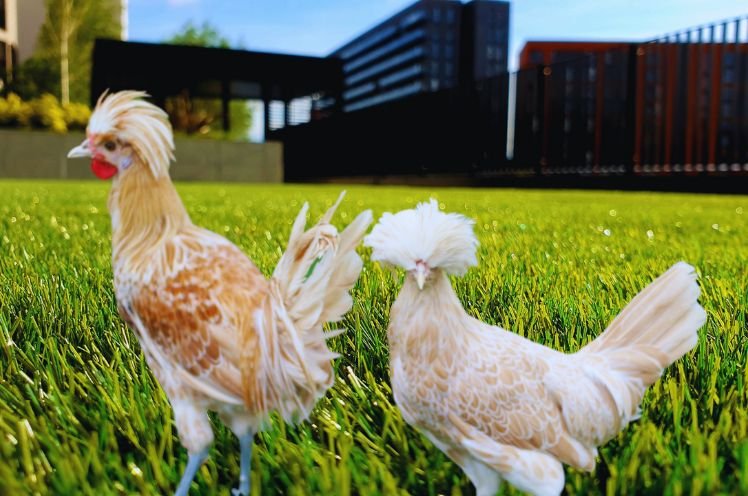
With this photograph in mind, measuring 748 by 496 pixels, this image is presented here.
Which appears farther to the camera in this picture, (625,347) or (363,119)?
(363,119)

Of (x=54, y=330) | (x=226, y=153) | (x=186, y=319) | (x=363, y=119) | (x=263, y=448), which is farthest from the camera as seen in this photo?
(x=363, y=119)

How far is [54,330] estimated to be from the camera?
1966 mm

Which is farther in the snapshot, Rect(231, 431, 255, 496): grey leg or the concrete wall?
the concrete wall

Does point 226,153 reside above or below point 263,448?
above

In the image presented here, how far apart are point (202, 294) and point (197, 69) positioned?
26.6 metres

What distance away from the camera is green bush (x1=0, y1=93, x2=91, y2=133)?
65.4ft

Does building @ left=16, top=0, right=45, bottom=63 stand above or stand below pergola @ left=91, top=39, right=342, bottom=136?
above

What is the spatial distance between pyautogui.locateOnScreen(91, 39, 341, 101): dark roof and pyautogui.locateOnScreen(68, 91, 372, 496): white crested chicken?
24464mm

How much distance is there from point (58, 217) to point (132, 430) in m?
5.05

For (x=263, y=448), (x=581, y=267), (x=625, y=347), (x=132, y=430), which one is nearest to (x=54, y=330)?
(x=132, y=430)

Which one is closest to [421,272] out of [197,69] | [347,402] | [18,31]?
[347,402]

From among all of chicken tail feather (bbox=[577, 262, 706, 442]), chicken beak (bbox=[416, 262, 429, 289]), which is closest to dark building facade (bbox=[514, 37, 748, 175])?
chicken tail feather (bbox=[577, 262, 706, 442])

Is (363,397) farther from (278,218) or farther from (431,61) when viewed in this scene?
(431,61)

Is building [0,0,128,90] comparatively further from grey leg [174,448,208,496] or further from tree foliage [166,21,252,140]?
grey leg [174,448,208,496]
